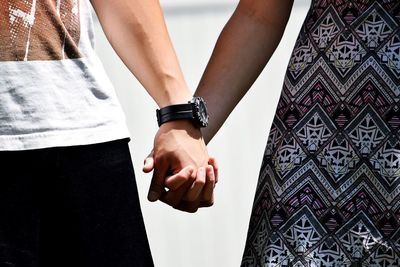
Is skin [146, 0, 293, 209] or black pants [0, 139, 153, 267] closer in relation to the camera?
black pants [0, 139, 153, 267]

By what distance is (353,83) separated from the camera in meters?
2.01

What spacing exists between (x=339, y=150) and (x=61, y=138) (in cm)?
45

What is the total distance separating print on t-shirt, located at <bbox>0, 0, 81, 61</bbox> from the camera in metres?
1.86

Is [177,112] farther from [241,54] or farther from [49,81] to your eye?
[49,81]

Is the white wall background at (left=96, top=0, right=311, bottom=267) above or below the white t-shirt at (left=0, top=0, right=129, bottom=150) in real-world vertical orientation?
above

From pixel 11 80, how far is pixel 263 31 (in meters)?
0.55

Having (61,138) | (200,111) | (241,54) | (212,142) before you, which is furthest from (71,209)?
(212,142)

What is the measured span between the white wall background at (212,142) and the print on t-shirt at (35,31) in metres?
2.23

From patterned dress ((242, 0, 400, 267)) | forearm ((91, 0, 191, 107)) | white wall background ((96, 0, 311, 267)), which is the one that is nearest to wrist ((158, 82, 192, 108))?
forearm ((91, 0, 191, 107))

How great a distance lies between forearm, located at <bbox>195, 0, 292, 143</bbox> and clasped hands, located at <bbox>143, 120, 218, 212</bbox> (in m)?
0.10

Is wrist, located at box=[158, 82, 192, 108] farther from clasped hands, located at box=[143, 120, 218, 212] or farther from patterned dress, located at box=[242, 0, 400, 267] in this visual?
patterned dress, located at box=[242, 0, 400, 267]

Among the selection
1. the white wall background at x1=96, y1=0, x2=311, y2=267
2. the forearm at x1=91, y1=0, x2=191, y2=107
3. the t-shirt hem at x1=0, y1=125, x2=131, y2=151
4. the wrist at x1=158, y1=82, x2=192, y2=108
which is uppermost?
the white wall background at x1=96, y1=0, x2=311, y2=267

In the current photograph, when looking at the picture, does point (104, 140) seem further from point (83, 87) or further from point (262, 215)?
point (262, 215)

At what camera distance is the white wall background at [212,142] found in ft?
13.5
